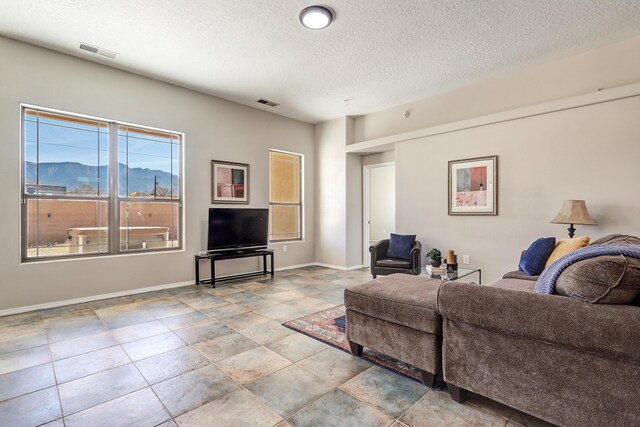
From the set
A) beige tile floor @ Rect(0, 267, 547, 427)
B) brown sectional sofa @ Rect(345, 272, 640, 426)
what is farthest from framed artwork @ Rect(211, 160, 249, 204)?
brown sectional sofa @ Rect(345, 272, 640, 426)

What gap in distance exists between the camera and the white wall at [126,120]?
3.53 metres

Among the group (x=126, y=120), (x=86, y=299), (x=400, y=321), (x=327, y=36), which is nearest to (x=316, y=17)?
(x=327, y=36)

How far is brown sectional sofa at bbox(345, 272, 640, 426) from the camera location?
1336 mm

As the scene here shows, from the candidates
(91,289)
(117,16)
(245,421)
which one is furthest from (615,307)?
(91,289)

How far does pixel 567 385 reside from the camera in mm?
1452

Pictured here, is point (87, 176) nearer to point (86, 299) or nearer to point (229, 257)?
point (86, 299)

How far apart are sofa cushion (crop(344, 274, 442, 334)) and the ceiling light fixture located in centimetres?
250

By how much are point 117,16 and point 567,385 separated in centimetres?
440

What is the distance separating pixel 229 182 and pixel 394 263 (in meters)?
3.02

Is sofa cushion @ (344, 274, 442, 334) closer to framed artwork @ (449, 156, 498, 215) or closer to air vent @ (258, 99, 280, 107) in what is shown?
framed artwork @ (449, 156, 498, 215)

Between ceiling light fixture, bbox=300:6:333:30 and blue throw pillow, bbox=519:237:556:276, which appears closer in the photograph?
ceiling light fixture, bbox=300:6:333:30

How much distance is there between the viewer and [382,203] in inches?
295

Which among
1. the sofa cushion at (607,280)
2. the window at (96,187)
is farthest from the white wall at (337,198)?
the sofa cushion at (607,280)

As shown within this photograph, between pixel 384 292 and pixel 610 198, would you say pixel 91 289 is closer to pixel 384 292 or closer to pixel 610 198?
pixel 384 292
